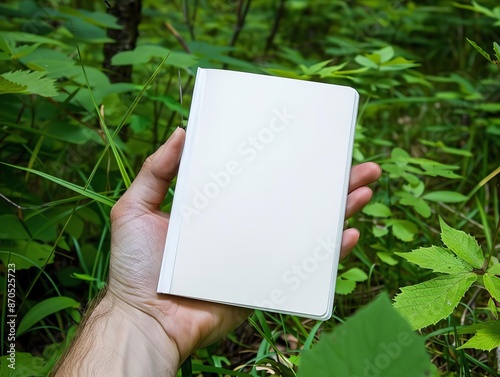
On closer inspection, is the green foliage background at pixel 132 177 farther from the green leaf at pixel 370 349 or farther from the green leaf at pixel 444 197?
the green leaf at pixel 370 349

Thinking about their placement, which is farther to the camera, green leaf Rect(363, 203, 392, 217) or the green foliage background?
green leaf Rect(363, 203, 392, 217)

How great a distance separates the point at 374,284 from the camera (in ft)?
5.18

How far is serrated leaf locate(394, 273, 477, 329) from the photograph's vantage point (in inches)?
34.1

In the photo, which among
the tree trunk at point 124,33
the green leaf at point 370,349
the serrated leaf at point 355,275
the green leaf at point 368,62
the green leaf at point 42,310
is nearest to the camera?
the green leaf at point 370,349

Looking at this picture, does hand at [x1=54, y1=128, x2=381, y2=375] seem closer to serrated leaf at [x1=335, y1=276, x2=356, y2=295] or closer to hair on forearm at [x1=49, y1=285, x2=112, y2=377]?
hair on forearm at [x1=49, y1=285, x2=112, y2=377]

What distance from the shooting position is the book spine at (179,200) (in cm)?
110

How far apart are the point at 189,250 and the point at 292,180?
0.82 feet

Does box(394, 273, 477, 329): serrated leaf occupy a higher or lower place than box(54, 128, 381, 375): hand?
higher

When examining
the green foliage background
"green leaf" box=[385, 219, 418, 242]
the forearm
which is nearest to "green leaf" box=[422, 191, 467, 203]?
the green foliage background

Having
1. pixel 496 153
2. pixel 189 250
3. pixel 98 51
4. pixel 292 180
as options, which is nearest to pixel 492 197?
pixel 496 153

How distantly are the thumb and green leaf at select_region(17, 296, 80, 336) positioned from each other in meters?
0.27

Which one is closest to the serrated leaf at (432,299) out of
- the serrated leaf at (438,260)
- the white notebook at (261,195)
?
the serrated leaf at (438,260)

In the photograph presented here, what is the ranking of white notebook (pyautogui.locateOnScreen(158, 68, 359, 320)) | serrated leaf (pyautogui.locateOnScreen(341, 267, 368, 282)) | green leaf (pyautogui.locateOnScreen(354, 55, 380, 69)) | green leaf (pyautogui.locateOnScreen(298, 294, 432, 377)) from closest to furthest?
green leaf (pyautogui.locateOnScreen(298, 294, 432, 377)) → white notebook (pyautogui.locateOnScreen(158, 68, 359, 320)) → serrated leaf (pyautogui.locateOnScreen(341, 267, 368, 282)) → green leaf (pyautogui.locateOnScreen(354, 55, 380, 69))

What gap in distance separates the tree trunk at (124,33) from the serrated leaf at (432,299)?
1.24 m
